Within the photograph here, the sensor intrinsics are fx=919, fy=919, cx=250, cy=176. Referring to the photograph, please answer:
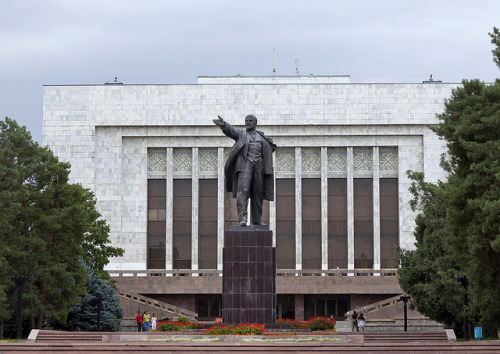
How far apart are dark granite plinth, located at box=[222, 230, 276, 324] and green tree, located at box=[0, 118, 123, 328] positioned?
13943 millimetres

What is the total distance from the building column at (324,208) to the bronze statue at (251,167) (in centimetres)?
3229

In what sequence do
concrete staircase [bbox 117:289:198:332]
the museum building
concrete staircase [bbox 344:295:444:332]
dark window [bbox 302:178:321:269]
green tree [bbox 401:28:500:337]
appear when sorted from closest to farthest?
1. green tree [bbox 401:28:500:337]
2. concrete staircase [bbox 344:295:444:332]
3. concrete staircase [bbox 117:289:198:332]
4. the museum building
5. dark window [bbox 302:178:321:269]

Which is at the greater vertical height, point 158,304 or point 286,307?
point 158,304

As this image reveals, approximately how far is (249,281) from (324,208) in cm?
3409

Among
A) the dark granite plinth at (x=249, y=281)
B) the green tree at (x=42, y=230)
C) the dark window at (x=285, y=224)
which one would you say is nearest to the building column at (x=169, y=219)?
the dark window at (x=285, y=224)

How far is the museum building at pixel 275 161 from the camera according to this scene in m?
58.1

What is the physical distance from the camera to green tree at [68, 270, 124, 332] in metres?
43.2

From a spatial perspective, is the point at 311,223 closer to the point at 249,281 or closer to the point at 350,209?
the point at 350,209

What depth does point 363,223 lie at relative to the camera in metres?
58.4

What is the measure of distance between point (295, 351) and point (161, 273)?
3517 cm

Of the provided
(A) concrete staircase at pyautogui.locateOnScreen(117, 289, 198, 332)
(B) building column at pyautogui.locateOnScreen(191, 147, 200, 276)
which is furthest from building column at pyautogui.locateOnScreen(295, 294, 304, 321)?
(A) concrete staircase at pyautogui.locateOnScreen(117, 289, 198, 332)

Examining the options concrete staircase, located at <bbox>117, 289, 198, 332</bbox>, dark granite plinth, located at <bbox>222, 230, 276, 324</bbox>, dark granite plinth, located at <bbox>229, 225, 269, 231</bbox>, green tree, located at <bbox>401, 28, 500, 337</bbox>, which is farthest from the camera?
concrete staircase, located at <bbox>117, 289, 198, 332</bbox>

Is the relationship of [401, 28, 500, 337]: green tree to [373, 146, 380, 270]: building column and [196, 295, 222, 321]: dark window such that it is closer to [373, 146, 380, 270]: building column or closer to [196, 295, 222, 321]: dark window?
[373, 146, 380, 270]: building column

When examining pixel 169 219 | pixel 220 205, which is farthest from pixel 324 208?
pixel 169 219
